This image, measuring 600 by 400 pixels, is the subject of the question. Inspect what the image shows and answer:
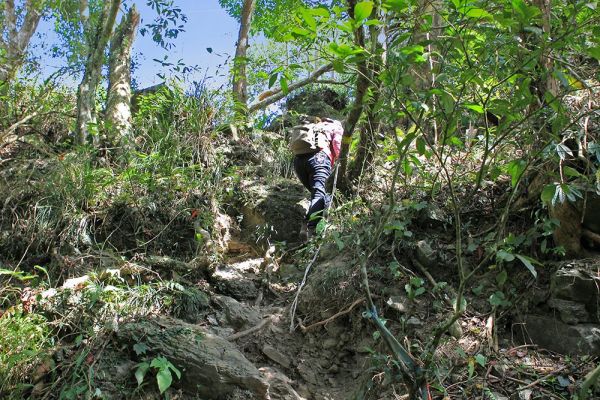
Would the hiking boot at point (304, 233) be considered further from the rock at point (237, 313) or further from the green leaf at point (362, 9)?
the green leaf at point (362, 9)

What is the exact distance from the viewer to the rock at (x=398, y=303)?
4.12m

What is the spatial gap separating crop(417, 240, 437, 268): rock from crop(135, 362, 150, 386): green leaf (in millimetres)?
2422

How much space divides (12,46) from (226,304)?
669cm

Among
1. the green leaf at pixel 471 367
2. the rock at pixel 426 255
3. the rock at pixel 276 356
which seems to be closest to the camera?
the green leaf at pixel 471 367

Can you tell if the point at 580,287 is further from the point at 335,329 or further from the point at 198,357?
the point at 198,357

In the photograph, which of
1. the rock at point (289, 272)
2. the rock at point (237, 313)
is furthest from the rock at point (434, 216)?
the rock at point (237, 313)

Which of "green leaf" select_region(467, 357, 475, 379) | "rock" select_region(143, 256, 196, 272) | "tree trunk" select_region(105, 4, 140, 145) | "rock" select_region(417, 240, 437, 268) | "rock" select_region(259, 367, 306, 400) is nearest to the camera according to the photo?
"green leaf" select_region(467, 357, 475, 379)

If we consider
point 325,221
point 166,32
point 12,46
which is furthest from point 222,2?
point 325,221

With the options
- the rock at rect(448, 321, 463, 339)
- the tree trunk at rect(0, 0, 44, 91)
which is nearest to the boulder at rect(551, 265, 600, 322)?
the rock at rect(448, 321, 463, 339)

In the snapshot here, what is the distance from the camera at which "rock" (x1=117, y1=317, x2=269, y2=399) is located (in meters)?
3.42

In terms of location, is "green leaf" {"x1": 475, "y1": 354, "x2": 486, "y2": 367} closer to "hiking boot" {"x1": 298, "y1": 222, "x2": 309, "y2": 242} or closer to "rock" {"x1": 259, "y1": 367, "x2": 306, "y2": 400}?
"rock" {"x1": 259, "y1": 367, "x2": 306, "y2": 400}

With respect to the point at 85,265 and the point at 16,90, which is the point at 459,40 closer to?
the point at 85,265

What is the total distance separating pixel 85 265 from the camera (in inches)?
186

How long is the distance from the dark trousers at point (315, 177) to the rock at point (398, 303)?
140 cm
